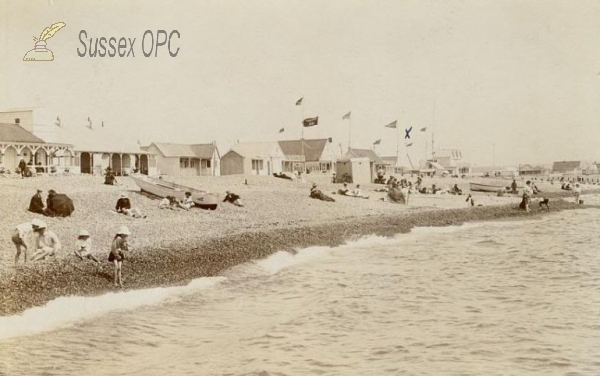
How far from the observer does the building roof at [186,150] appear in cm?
3152

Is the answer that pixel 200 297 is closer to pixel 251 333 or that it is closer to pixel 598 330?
pixel 251 333

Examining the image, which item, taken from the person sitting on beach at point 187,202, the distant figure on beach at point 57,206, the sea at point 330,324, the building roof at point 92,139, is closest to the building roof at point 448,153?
the building roof at point 92,139

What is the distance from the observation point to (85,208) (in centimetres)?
1275

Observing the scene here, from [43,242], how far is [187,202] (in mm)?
6292

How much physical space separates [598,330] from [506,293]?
7.18ft

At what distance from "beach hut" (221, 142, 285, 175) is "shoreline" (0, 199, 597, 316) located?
58.6 ft

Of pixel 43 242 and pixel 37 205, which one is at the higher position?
pixel 37 205

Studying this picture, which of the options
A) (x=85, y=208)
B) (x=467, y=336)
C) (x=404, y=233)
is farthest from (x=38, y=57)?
(x=404, y=233)

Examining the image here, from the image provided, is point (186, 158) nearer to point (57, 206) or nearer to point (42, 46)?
point (57, 206)

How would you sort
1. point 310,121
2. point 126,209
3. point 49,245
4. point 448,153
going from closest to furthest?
point 49,245, point 126,209, point 310,121, point 448,153

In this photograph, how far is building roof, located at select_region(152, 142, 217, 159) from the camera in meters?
31.5

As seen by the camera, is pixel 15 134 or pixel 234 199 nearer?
pixel 234 199

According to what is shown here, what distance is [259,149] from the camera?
124ft

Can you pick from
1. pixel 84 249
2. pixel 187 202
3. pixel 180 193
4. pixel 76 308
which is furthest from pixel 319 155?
pixel 76 308
